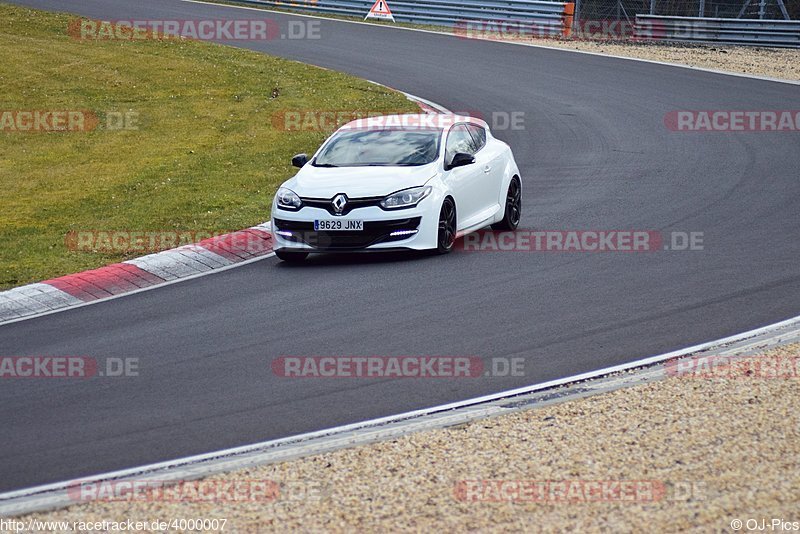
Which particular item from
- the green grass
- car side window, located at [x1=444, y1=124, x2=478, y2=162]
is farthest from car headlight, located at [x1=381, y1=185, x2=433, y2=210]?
the green grass

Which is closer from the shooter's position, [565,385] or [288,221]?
[565,385]

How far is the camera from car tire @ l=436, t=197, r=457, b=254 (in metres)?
13.6

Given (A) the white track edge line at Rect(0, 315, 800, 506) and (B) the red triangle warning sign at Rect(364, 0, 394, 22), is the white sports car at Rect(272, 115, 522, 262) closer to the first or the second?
(A) the white track edge line at Rect(0, 315, 800, 506)

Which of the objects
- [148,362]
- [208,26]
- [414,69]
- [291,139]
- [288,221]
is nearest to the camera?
[148,362]

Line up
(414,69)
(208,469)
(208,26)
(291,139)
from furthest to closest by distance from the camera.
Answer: (208,26)
(414,69)
(291,139)
(208,469)

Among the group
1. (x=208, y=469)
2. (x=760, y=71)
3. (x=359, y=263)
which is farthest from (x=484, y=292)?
(x=760, y=71)

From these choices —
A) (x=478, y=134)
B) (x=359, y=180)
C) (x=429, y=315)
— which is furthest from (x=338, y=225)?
(x=478, y=134)

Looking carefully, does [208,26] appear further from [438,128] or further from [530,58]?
[438,128]

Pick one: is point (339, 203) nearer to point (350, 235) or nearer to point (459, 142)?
point (350, 235)

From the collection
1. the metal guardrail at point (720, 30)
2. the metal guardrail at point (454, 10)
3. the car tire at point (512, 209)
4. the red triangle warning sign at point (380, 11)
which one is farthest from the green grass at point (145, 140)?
the metal guardrail at point (720, 30)

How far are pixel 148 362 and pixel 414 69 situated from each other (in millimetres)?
20243

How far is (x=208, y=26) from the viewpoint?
117 feet

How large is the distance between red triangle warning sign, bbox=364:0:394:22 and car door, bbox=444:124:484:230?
25505mm

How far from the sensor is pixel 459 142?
14.8m
